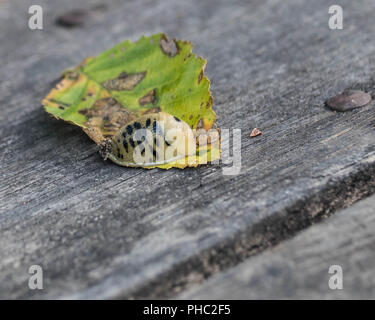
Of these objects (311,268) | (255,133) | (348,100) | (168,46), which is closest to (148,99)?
(168,46)

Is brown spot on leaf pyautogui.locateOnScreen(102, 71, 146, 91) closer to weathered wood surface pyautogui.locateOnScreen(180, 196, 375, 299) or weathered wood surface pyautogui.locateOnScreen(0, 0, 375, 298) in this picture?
weathered wood surface pyautogui.locateOnScreen(0, 0, 375, 298)

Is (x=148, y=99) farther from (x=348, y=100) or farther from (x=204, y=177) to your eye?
(x=348, y=100)

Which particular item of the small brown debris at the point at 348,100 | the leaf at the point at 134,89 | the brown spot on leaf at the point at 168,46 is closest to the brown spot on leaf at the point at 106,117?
the leaf at the point at 134,89

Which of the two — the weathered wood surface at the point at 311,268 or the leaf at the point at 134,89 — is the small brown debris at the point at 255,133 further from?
the weathered wood surface at the point at 311,268

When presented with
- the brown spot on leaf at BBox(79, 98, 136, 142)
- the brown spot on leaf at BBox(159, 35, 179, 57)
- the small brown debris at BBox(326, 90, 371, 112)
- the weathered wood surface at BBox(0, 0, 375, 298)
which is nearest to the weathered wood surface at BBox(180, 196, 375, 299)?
the weathered wood surface at BBox(0, 0, 375, 298)

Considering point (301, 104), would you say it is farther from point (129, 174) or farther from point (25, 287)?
point (25, 287)

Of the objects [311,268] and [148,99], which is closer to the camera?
[311,268]

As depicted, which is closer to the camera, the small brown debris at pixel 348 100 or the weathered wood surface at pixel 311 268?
the weathered wood surface at pixel 311 268
